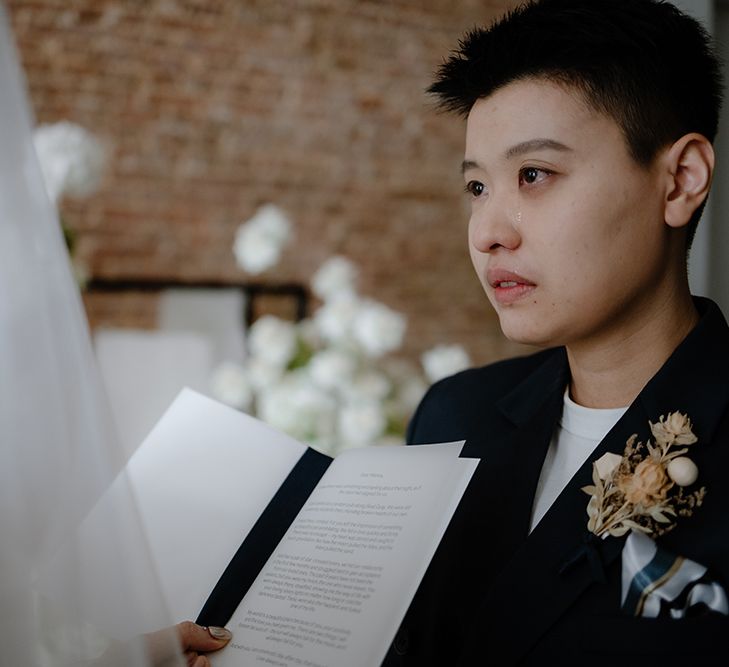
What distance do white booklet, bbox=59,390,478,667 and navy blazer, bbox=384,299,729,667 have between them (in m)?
0.19

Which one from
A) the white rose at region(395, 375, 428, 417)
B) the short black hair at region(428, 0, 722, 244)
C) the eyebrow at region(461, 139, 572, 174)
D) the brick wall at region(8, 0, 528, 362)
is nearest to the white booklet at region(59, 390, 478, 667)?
the eyebrow at region(461, 139, 572, 174)

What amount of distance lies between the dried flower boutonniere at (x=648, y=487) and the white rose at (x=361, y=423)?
107 cm

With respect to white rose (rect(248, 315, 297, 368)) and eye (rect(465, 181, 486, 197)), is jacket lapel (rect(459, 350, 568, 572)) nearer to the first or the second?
eye (rect(465, 181, 486, 197))

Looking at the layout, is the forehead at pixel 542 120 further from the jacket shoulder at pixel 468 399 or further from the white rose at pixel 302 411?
the white rose at pixel 302 411

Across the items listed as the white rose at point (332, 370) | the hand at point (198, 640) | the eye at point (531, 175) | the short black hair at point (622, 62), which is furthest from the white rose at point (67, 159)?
the hand at point (198, 640)

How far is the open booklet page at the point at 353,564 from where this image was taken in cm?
86

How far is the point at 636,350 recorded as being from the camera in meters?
1.16

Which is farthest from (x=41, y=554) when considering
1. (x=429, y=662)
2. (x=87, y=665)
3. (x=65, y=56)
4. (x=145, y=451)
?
(x=65, y=56)

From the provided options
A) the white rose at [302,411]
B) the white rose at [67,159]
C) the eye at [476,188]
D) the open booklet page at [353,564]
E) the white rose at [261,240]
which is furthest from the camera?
the white rose at [261,240]

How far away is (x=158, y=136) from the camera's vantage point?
308 cm

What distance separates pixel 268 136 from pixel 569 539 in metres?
2.48

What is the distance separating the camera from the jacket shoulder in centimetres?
138

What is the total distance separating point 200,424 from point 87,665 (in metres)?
0.56

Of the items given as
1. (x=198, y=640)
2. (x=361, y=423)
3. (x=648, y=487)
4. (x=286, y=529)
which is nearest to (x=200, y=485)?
(x=286, y=529)
